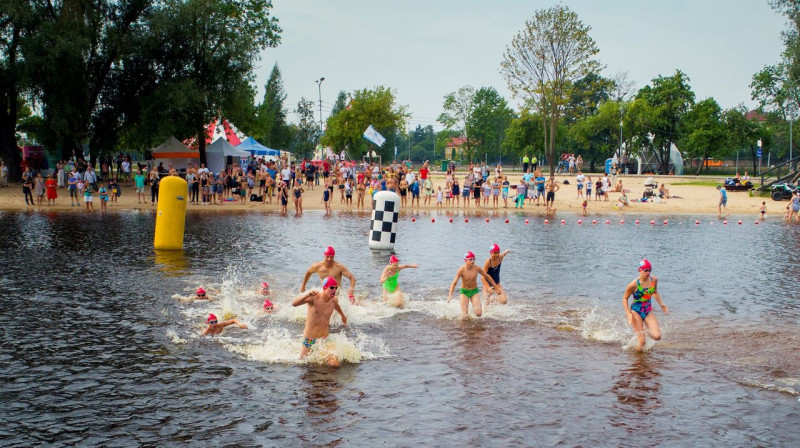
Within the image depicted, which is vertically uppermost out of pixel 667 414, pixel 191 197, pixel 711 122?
pixel 711 122

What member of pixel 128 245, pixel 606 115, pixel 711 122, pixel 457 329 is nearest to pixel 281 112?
pixel 606 115

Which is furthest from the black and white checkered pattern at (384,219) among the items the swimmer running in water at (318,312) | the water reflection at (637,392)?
the water reflection at (637,392)

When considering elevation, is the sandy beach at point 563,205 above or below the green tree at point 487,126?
below

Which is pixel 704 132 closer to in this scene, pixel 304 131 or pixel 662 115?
pixel 662 115

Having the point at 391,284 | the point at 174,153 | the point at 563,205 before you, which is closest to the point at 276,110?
the point at 174,153

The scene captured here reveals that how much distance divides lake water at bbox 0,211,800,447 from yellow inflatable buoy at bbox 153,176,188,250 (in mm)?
733

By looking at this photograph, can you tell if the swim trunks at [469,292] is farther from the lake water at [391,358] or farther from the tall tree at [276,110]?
the tall tree at [276,110]

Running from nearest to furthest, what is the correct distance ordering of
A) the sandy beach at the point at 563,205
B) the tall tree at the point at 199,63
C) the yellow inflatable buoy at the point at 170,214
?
the yellow inflatable buoy at the point at 170,214
the sandy beach at the point at 563,205
the tall tree at the point at 199,63

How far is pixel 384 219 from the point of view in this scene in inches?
832

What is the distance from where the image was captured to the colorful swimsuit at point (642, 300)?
38.1 ft

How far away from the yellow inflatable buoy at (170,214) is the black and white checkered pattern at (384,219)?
233 inches

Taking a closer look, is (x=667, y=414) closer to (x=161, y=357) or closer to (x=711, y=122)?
(x=161, y=357)

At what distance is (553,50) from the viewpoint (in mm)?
47031

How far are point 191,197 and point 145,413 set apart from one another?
28222 mm
